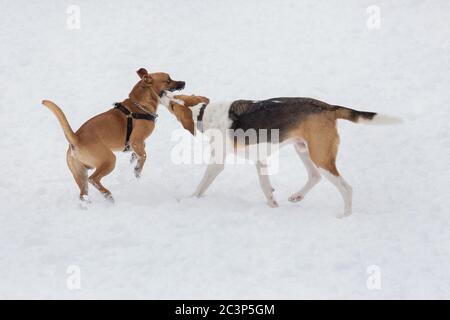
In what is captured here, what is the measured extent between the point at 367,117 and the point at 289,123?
80cm

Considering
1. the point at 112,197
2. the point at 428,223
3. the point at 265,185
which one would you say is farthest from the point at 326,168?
the point at 112,197

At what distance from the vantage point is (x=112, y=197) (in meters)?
6.65

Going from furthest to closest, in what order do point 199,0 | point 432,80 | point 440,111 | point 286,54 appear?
1. point 199,0
2. point 286,54
3. point 432,80
4. point 440,111

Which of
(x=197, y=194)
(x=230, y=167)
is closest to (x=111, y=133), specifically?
(x=197, y=194)

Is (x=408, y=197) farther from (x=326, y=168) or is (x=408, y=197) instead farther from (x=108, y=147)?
(x=108, y=147)

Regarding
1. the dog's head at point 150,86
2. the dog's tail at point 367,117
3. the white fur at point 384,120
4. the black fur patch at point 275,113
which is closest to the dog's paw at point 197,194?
the black fur patch at point 275,113

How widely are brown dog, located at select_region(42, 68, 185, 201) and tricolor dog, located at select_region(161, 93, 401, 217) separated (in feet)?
1.07

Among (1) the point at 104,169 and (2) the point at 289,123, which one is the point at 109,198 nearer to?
(1) the point at 104,169

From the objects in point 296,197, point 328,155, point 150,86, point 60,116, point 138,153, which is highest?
point 150,86

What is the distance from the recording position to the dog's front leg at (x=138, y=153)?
7148mm

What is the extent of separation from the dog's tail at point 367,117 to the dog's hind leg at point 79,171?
289cm

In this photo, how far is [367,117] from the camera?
20.0ft

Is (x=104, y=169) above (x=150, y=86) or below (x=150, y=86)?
below

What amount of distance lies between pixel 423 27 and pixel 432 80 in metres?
2.10
